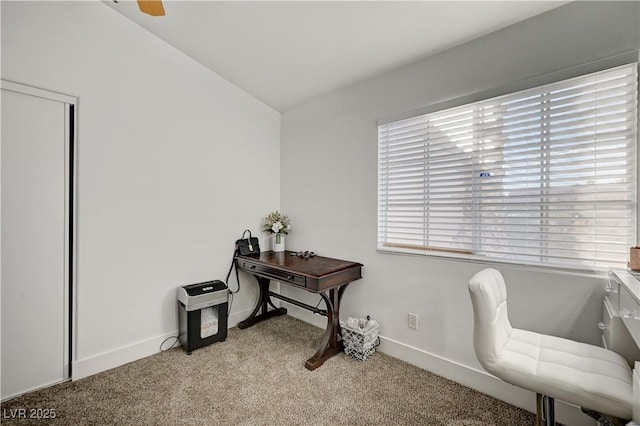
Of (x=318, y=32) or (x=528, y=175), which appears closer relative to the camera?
(x=528, y=175)

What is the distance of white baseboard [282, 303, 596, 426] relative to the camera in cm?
160

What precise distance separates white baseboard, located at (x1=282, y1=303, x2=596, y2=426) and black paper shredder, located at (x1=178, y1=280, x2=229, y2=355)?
147 centimetres

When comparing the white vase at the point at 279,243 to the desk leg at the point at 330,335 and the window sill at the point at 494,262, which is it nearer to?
the desk leg at the point at 330,335

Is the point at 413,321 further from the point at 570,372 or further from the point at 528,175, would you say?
the point at 528,175

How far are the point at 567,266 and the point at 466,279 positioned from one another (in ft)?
1.85

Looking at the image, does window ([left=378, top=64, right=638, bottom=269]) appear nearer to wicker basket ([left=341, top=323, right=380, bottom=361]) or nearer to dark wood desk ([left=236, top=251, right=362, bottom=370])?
dark wood desk ([left=236, top=251, right=362, bottom=370])

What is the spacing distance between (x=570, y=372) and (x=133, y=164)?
9.99ft

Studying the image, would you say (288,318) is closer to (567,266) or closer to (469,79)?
(567,266)

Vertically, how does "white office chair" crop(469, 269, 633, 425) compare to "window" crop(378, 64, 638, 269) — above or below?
below

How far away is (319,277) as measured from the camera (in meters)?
2.18

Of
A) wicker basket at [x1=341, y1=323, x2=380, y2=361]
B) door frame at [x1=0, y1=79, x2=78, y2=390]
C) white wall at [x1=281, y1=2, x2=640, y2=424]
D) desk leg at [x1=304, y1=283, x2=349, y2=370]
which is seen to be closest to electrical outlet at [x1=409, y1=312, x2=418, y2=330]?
white wall at [x1=281, y1=2, x2=640, y2=424]

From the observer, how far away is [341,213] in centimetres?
282

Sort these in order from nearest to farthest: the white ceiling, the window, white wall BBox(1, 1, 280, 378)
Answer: the window
the white ceiling
white wall BBox(1, 1, 280, 378)

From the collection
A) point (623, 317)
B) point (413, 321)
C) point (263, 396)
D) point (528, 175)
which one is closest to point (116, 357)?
point (263, 396)
